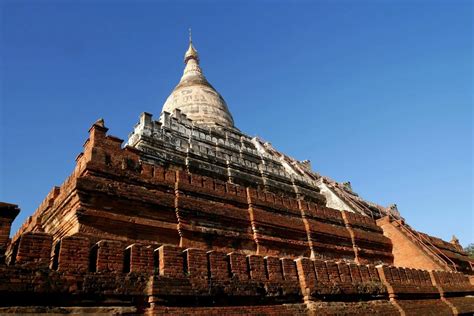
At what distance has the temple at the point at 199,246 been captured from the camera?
511 centimetres

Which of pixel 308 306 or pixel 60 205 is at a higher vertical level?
pixel 60 205

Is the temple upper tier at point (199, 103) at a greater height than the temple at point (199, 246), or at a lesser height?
greater

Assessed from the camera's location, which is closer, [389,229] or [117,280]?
[117,280]

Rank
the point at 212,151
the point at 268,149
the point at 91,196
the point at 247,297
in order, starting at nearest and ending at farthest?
1. the point at 247,297
2. the point at 91,196
3. the point at 212,151
4. the point at 268,149

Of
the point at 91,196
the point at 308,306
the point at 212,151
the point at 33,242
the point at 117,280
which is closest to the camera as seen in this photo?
the point at 33,242

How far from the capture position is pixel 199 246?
9297 millimetres

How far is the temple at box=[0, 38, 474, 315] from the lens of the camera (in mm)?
5105

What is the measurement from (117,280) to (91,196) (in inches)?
130

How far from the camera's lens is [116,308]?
16.8 ft

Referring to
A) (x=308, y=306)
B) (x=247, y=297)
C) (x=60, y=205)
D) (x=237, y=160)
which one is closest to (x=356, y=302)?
(x=308, y=306)

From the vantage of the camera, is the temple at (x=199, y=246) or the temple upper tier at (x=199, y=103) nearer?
the temple at (x=199, y=246)

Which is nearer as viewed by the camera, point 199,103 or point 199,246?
point 199,246

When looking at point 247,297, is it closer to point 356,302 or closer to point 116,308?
point 116,308

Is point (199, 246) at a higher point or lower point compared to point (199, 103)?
lower
